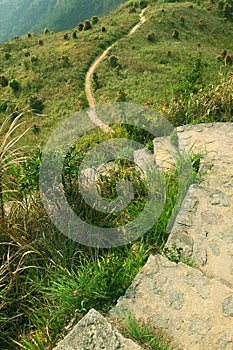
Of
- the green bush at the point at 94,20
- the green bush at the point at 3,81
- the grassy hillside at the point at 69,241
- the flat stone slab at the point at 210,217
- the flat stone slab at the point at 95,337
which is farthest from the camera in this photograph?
the green bush at the point at 94,20

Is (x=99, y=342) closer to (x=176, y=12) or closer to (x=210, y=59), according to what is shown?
(x=210, y=59)

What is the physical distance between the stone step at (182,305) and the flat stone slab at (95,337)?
0.21 m

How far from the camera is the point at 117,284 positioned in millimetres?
3189

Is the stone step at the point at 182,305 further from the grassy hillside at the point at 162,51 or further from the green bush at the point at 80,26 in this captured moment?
the green bush at the point at 80,26

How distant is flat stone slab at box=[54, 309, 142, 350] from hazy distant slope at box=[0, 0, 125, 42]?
11139 centimetres

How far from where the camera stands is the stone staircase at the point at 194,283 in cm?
279

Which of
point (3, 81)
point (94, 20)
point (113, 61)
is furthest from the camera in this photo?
point (94, 20)

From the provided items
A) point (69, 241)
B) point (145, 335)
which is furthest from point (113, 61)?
point (145, 335)

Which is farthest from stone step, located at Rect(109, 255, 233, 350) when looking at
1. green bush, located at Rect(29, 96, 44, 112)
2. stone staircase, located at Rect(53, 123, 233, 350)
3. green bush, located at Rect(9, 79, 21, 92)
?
green bush, located at Rect(9, 79, 21, 92)

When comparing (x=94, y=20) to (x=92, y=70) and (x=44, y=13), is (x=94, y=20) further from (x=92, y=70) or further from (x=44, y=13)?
(x=44, y=13)

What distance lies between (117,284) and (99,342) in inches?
24.3

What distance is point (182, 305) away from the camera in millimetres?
2975

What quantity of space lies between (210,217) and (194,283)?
1017 mm

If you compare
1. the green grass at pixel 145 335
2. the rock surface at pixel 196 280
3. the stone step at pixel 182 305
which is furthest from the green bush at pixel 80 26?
the green grass at pixel 145 335
